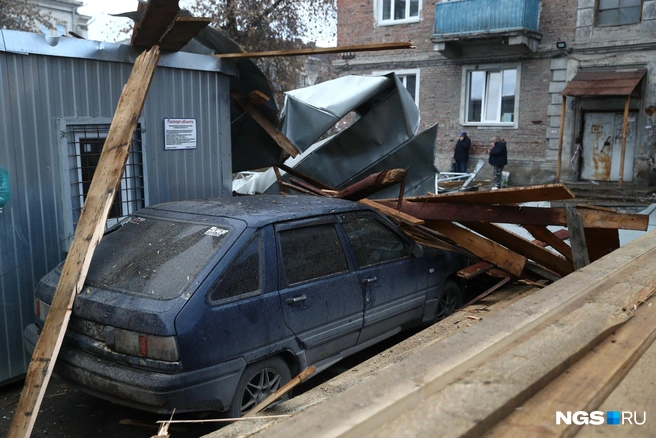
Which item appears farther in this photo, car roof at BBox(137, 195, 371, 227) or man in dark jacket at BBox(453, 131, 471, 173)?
man in dark jacket at BBox(453, 131, 471, 173)

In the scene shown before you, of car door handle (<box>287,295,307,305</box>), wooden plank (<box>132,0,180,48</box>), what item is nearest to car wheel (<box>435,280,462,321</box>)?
car door handle (<box>287,295,307,305</box>)

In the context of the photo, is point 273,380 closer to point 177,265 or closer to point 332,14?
point 177,265

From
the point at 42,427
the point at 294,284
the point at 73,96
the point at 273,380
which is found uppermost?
the point at 73,96

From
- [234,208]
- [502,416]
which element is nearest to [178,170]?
[234,208]

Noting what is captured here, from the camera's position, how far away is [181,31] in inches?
219

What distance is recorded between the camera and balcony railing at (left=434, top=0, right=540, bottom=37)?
17.9m

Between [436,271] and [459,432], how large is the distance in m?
4.48

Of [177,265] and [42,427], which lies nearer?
[177,265]

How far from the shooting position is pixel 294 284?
4.28 meters

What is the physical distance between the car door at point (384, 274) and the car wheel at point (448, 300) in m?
0.42

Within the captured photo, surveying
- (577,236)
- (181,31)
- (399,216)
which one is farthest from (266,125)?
(577,236)

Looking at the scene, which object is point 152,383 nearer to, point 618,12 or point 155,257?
point 155,257

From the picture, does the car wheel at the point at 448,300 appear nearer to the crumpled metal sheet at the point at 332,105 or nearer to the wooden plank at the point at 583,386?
the crumpled metal sheet at the point at 332,105

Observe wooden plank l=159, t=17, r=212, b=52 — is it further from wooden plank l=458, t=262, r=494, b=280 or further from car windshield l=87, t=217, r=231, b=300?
wooden plank l=458, t=262, r=494, b=280
